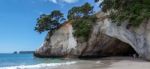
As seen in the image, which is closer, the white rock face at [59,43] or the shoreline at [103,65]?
the shoreline at [103,65]

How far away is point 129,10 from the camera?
82.4 ft

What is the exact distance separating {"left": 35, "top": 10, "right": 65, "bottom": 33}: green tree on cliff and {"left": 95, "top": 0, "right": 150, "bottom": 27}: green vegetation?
14.7 meters

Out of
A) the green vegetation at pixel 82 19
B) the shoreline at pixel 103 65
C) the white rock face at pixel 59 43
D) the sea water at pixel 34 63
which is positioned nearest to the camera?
the shoreline at pixel 103 65

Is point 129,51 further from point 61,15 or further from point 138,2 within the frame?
point 138,2

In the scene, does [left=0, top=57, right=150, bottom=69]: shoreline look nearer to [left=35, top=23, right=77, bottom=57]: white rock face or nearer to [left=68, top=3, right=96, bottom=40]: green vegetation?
[left=68, top=3, right=96, bottom=40]: green vegetation

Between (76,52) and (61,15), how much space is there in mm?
7879

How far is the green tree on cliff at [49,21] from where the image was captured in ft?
136

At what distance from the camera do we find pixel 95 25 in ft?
109

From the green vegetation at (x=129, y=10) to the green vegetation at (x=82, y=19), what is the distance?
18.1 ft

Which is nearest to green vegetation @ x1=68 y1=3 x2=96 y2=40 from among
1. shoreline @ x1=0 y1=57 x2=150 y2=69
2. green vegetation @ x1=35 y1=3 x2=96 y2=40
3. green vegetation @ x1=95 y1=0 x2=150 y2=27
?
green vegetation @ x1=35 y1=3 x2=96 y2=40

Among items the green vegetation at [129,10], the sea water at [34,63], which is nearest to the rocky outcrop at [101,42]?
the green vegetation at [129,10]

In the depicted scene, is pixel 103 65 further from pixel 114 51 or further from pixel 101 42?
pixel 114 51

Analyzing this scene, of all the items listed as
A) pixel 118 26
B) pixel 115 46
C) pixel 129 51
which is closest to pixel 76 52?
pixel 115 46

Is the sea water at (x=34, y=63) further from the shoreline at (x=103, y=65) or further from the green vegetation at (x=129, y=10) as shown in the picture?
the green vegetation at (x=129, y=10)
